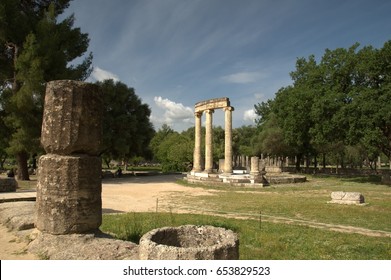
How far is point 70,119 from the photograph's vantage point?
643cm

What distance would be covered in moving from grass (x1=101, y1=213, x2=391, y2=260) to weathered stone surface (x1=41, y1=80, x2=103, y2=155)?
9.33 feet

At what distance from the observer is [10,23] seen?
2252 centimetres

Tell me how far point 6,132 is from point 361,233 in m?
25.2

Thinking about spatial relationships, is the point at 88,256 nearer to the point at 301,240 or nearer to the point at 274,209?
the point at 301,240

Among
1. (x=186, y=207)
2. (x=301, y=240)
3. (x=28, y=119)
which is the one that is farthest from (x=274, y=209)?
(x=28, y=119)

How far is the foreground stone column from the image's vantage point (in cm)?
624

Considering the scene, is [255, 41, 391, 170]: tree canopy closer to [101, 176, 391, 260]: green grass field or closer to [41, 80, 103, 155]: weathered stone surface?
[101, 176, 391, 260]: green grass field

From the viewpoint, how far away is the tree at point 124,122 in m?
31.4

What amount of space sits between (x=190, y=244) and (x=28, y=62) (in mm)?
21052

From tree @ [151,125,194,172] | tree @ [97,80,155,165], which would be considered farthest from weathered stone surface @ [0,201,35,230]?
tree @ [151,125,194,172]

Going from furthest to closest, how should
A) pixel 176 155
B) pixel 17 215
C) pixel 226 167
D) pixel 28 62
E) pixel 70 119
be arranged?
pixel 176 155 → pixel 226 167 → pixel 28 62 → pixel 17 215 → pixel 70 119

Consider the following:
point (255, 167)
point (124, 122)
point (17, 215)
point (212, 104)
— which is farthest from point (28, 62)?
point (255, 167)

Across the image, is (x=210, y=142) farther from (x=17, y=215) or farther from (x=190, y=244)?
(x=190, y=244)

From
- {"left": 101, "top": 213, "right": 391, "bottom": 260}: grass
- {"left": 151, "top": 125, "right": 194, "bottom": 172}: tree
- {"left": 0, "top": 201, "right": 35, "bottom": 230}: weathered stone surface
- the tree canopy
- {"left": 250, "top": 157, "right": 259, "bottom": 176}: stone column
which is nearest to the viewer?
{"left": 101, "top": 213, "right": 391, "bottom": 260}: grass
